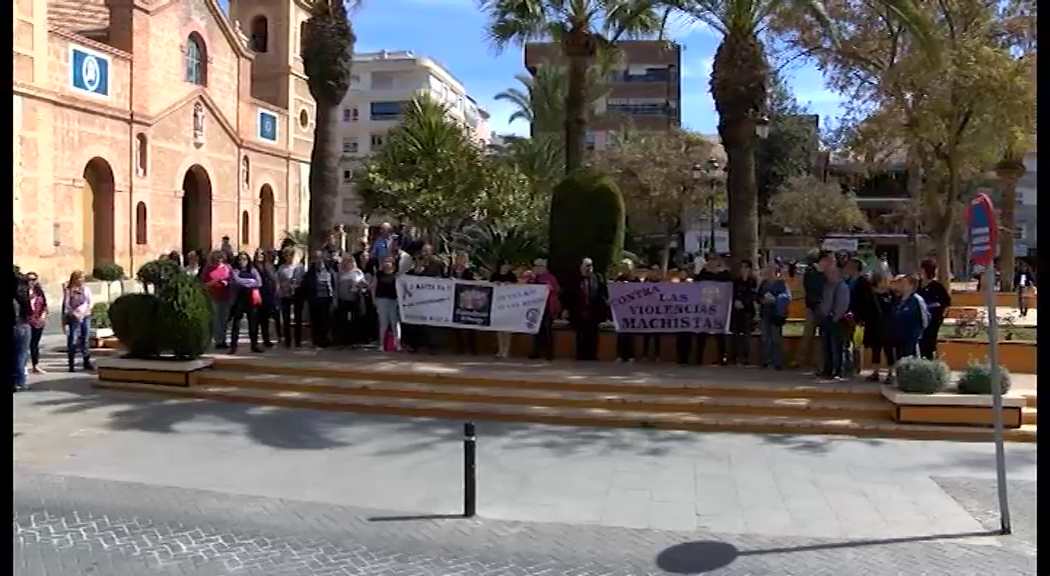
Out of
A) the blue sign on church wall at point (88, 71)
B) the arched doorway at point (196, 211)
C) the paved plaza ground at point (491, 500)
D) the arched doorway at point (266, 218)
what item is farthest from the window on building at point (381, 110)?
the paved plaza ground at point (491, 500)

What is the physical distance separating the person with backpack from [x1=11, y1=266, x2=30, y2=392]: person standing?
928 centimetres

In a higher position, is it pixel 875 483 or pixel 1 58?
pixel 1 58

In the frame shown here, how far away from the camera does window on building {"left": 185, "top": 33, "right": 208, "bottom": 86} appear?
127ft

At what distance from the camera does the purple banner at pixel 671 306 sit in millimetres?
13977

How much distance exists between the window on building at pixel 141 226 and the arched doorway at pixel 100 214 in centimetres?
165

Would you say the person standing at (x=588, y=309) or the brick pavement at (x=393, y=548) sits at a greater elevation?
the person standing at (x=588, y=309)

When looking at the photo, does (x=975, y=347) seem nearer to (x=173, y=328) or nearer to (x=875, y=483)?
(x=875, y=483)

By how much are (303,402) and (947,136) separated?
14.7m

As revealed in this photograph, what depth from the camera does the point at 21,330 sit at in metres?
12.3

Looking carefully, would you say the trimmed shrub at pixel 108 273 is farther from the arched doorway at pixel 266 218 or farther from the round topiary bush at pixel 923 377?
the round topiary bush at pixel 923 377

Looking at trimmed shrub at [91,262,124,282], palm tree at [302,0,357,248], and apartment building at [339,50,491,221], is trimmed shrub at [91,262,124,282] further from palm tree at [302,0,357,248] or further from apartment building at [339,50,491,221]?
apartment building at [339,50,491,221]

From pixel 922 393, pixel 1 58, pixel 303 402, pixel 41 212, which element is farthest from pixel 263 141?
pixel 1 58

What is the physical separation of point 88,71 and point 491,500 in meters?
29.5

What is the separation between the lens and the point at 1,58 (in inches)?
109
